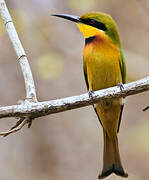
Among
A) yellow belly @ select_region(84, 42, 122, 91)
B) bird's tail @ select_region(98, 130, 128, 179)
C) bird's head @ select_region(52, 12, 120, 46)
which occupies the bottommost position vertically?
bird's tail @ select_region(98, 130, 128, 179)

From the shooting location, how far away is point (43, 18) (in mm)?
4656

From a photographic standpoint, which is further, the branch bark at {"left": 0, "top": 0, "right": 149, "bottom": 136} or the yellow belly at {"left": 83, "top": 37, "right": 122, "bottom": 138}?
the yellow belly at {"left": 83, "top": 37, "right": 122, "bottom": 138}

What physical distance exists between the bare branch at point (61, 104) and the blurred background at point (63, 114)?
6.55ft

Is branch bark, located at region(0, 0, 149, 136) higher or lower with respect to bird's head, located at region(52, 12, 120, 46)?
lower

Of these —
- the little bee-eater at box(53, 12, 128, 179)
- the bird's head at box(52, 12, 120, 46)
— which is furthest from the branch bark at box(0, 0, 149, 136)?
the bird's head at box(52, 12, 120, 46)

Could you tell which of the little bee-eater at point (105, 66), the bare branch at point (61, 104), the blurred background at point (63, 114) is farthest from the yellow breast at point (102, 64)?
the blurred background at point (63, 114)

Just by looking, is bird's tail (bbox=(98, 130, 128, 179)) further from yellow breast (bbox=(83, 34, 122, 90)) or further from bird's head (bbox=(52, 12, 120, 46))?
bird's head (bbox=(52, 12, 120, 46))

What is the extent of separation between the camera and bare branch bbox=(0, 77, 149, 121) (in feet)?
7.77

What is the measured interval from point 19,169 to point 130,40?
203cm

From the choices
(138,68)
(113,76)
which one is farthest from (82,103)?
(138,68)

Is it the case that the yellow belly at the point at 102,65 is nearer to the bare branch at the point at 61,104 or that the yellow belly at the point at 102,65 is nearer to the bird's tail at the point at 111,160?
→ the bird's tail at the point at 111,160

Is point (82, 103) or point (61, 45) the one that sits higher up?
point (61, 45)

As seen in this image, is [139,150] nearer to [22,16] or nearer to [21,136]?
[21,136]

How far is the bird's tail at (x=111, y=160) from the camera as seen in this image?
334 centimetres
